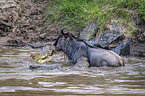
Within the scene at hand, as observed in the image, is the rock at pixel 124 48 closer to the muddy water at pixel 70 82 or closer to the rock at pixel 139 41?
the rock at pixel 139 41

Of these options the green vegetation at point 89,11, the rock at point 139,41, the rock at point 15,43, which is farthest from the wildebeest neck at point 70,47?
the rock at point 15,43

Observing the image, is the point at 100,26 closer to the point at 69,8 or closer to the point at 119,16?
the point at 119,16

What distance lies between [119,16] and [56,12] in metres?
6.14

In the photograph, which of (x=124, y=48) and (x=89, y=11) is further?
(x=89, y=11)

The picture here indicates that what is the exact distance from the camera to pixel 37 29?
54.5 feet

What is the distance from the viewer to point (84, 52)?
839 cm

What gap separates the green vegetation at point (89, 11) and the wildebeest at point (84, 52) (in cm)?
422

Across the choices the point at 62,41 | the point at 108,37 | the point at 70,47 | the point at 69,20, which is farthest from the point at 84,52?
the point at 69,20

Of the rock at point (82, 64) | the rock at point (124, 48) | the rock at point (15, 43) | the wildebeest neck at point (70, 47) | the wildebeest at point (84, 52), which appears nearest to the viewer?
the rock at point (82, 64)

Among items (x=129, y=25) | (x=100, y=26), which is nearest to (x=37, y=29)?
(x=100, y=26)

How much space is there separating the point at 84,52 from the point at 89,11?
665 cm

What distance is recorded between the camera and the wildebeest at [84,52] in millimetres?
7961

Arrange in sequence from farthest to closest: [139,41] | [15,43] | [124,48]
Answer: [15,43] < [139,41] < [124,48]

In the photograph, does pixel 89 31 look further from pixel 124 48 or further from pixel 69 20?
pixel 69 20
